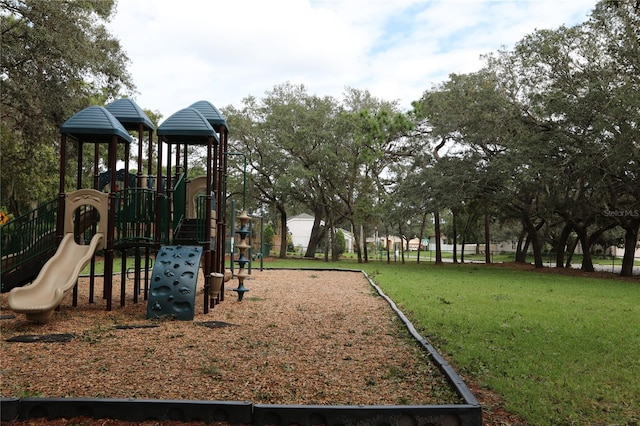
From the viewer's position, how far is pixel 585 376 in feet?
15.0

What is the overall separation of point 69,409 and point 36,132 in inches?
497

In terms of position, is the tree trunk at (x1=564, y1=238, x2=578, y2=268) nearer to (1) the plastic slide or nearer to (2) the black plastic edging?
(2) the black plastic edging

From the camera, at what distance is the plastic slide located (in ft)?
21.7

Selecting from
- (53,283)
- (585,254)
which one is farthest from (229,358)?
(585,254)

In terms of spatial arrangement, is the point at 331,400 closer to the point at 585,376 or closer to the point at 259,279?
the point at 585,376

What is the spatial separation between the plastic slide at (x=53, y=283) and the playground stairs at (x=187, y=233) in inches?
48.4

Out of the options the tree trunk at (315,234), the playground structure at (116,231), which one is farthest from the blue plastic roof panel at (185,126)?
the tree trunk at (315,234)

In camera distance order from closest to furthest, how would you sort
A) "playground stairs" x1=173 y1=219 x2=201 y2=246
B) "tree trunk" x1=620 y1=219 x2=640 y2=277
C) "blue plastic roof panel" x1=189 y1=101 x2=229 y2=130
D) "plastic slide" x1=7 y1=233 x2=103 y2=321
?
"plastic slide" x1=7 y1=233 x2=103 y2=321 → "playground stairs" x1=173 y1=219 x2=201 y2=246 → "blue plastic roof panel" x1=189 y1=101 x2=229 y2=130 → "tree trunk" x1=620 y1=219 x2=640 y2=277

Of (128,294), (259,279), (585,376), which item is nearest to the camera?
(585,376)

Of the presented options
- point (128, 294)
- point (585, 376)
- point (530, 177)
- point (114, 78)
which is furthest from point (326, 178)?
point (585, 376)

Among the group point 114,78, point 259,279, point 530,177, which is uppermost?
point 114,78

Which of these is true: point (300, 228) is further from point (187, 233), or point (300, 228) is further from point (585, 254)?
point (187, 233)

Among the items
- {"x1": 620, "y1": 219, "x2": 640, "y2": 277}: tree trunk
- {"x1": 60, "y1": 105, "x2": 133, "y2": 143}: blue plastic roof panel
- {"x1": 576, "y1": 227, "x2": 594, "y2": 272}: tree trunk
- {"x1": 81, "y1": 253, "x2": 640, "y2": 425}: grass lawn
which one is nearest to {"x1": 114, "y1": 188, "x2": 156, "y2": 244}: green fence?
{"x1": 60, "y1": 105, "x2": 133, "y2": 143}: blue plastic roof panel

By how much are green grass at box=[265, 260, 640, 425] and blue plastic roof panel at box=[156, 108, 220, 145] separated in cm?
456
